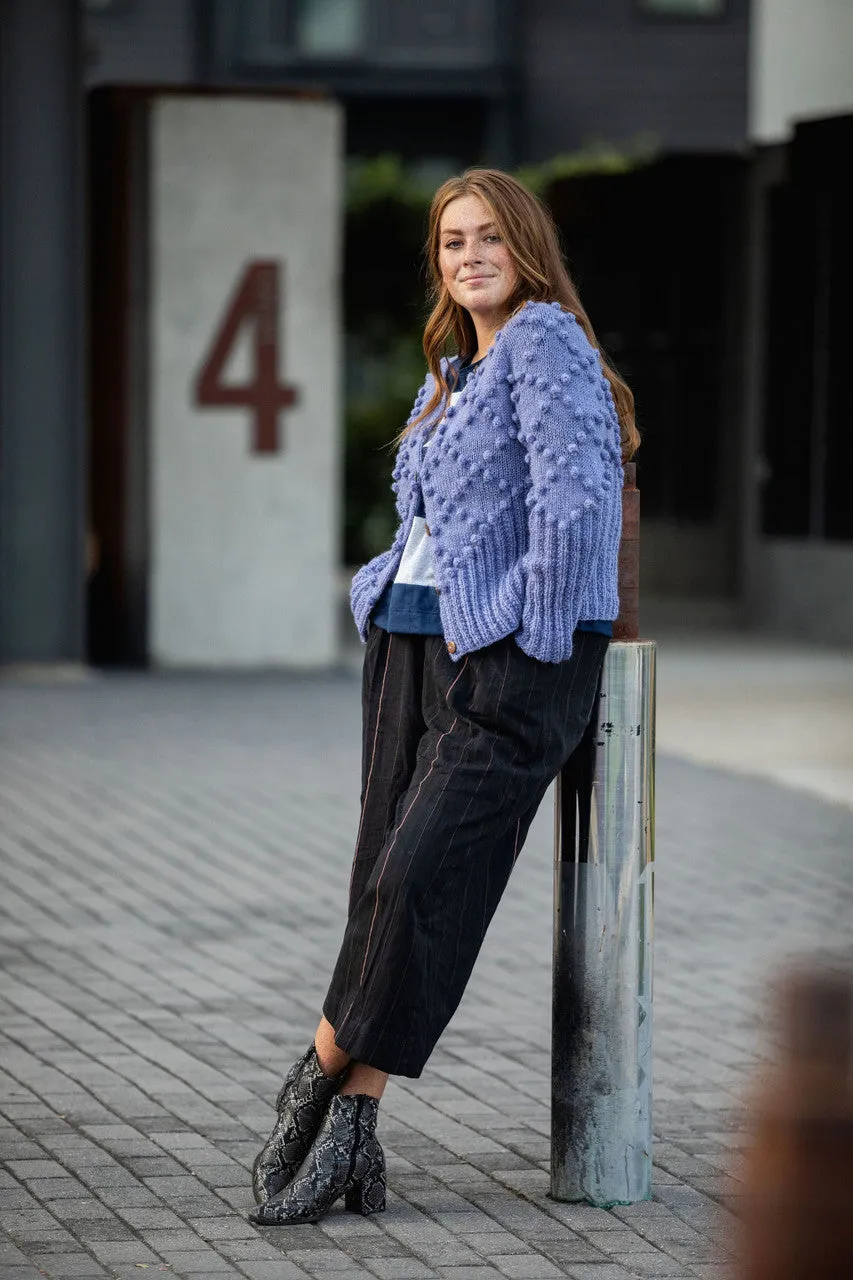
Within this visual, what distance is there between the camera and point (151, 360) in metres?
13.2

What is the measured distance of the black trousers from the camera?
147 inches

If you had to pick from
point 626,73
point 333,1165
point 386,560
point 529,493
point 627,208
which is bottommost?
point 333,1165

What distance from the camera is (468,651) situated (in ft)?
12.3

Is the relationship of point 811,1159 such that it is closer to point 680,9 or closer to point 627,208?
point 627,208

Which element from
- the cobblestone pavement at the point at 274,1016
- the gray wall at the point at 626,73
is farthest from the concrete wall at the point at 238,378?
the gray wall at the point at 626,73

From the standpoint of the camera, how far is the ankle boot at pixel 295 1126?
3.89 meters

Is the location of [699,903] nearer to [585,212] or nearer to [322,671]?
[322,671]

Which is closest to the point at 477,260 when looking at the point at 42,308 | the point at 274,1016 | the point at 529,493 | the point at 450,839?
the point at 529,493

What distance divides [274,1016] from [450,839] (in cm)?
192

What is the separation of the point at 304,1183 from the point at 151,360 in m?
9.87

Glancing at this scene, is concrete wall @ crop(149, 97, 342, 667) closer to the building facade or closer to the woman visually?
the building facade

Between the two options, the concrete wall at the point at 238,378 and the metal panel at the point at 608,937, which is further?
the concrete wall at the point at 238,378

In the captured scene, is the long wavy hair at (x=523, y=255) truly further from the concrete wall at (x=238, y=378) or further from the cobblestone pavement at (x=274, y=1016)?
the concrete wall at (x=238, y=378)

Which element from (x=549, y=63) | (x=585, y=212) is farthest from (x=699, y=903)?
(x=549, y=63)
